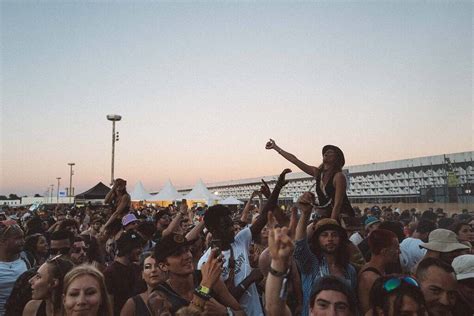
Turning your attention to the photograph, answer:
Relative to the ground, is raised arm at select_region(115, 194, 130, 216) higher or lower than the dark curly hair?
higher

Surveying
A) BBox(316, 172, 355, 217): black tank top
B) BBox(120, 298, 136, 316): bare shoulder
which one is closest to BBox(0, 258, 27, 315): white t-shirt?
BBox(120, 298, 136, 316): bare shoulder

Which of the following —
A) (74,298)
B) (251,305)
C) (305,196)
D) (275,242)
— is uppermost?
(305,196)

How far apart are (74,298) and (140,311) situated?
554mm

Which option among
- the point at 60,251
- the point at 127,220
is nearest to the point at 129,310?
the point at 60,251

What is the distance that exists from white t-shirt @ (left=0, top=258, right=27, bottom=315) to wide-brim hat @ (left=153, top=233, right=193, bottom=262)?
230 cm

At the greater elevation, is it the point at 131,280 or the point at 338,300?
the point at 338,300

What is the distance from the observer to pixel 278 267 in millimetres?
2803

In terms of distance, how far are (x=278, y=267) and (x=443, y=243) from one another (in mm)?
3127

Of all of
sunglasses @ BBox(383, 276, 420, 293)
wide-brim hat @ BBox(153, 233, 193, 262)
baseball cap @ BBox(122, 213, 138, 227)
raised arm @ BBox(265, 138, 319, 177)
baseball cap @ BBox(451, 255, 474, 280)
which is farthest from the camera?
baseball cap @ BBox(122, 213, 138, 227)

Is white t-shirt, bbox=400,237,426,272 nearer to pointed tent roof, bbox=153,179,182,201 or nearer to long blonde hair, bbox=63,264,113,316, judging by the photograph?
long blonde hair, bbox=63,264,113,316

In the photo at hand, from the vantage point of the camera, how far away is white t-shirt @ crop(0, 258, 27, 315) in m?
4.44

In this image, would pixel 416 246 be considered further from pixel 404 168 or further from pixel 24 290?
pixel 404 168

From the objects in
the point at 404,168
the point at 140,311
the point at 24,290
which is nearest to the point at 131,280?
the point at 24,290

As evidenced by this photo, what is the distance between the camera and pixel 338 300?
2.70 m
